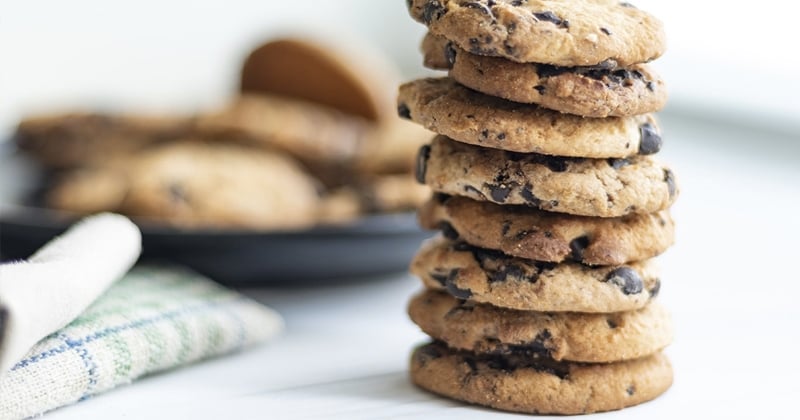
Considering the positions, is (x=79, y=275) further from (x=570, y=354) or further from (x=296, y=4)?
(x=296, y=4)

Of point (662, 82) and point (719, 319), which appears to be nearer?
point (662, 82)

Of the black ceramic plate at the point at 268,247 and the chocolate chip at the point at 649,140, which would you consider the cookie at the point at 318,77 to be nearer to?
the black ceramic plate at the point at 268,247

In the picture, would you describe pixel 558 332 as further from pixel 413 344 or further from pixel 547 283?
pixel 413 344

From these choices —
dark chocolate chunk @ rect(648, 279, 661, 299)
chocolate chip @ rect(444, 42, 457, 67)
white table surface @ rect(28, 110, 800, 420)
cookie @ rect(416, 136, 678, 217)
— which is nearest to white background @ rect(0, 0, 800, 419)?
white table surface @ rect(28, 110, 800, 420)

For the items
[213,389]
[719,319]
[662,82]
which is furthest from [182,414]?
[719,319]

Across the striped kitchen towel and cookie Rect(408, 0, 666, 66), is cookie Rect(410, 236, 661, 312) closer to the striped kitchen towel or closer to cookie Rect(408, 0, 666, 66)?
cookie Rect(408, 0, 666, 66)

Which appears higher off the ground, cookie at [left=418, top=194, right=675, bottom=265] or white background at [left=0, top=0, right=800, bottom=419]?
cookie at [left=418, top=194, right=675, bottom=265]

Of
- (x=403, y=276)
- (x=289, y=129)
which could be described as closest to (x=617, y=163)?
(x=403, y=276)
